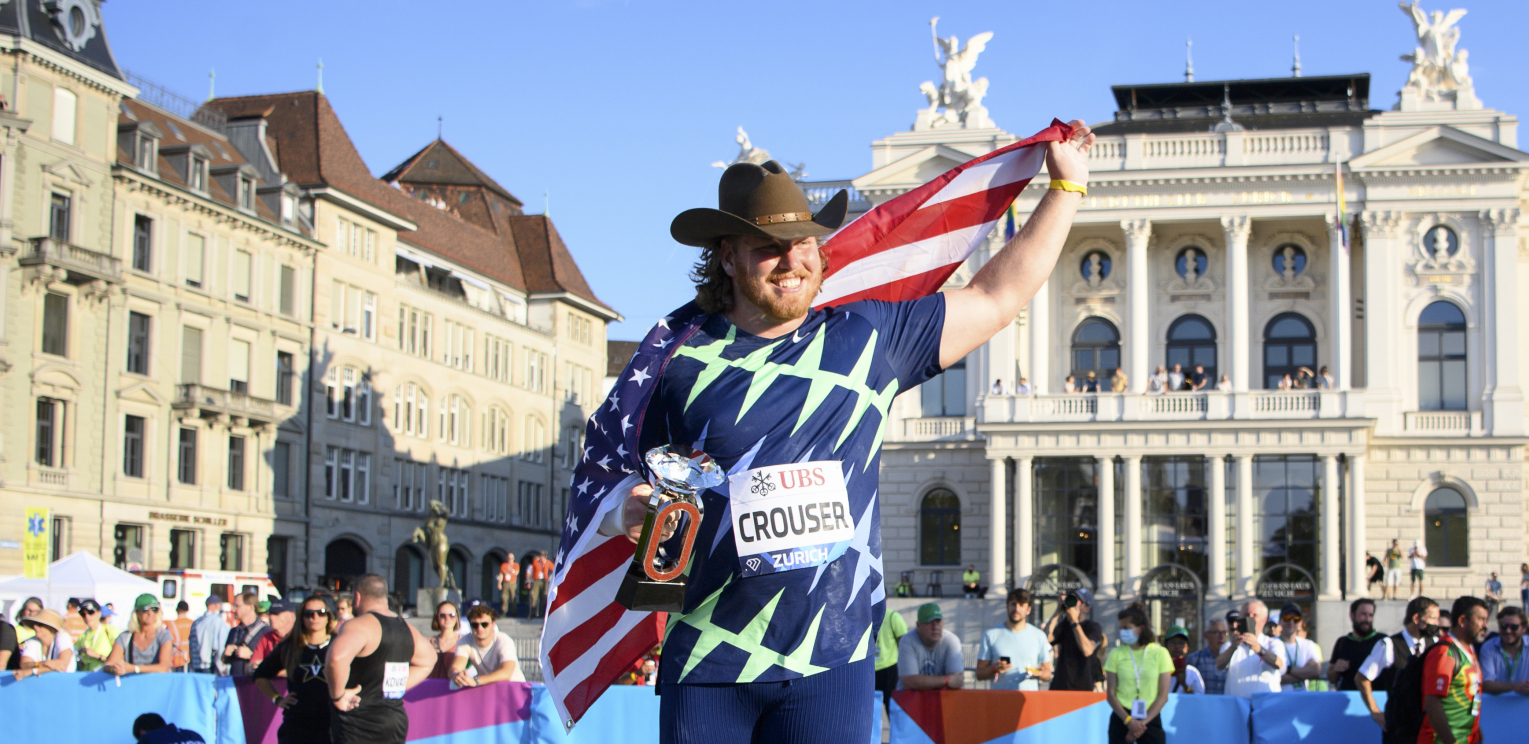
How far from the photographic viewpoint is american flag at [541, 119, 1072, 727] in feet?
11.8

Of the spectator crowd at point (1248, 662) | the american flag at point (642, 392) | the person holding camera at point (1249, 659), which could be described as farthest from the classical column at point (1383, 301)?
the american flag at point (642, 392)

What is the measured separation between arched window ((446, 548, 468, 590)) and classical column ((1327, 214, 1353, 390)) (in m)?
33.2

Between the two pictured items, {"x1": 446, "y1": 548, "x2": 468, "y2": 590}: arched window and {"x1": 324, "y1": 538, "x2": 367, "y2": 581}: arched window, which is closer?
{"x1": 324, "y1": 538, "x2": 367, "y2": 581}: arched window

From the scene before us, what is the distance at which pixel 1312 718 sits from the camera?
441 inches

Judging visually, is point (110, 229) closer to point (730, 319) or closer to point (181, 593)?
point (181, 593)

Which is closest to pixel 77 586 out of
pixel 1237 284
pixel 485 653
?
pixel 485 653

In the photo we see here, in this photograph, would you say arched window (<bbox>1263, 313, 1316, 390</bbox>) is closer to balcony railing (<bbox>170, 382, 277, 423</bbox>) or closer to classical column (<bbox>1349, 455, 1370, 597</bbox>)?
classical column (<bbox>1349, 455, 1370, 597</bbox>)

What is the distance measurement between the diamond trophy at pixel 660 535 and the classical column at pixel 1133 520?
42594 millimetres

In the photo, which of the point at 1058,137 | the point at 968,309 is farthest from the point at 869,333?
the point at 1058,137

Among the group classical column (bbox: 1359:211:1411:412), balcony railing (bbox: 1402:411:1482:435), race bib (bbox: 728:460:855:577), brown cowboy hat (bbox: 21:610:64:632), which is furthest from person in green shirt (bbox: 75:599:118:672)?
balcony railing (bbox: 1402:411:1482:435)

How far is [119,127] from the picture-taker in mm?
45219

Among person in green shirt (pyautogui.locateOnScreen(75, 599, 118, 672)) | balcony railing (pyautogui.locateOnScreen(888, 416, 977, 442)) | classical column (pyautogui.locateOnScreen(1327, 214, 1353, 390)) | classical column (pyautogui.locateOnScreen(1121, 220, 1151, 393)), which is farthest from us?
balcony railing (pyautogui.locateOnScreen(888, 416, 977, 442))

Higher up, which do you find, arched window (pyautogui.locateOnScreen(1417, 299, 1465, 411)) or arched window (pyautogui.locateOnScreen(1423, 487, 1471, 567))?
arched window (pyautogui.locateOnScreen(1417, 299, 1465, 411))

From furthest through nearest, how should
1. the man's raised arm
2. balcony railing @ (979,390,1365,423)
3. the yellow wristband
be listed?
balcony railing @ (979,390,1365,423) < the yellow wristband < the man's raised arm
